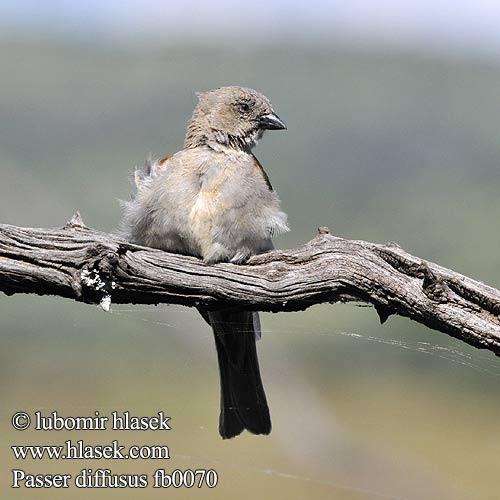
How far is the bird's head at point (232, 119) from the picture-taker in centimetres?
539

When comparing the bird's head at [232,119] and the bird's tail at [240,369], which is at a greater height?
the bird's head at [232,119]

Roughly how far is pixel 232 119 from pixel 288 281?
159cm

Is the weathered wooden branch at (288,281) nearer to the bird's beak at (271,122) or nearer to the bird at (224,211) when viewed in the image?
the bird at (224,211)

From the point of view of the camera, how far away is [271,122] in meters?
5.54

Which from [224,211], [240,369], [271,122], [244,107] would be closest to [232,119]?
[244,107]

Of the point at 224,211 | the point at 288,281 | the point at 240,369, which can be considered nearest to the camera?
the point at 288,281

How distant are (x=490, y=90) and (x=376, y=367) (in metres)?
26.5

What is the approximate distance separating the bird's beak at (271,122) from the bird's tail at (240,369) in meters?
1.17

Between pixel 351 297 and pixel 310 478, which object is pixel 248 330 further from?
pixel 310 478

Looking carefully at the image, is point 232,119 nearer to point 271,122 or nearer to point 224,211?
point 271,122

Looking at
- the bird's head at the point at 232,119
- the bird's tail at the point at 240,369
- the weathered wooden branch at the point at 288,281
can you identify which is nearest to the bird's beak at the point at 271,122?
the bird's head at the point at 232,119

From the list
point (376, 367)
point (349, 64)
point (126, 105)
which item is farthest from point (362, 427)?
point (349, 64)

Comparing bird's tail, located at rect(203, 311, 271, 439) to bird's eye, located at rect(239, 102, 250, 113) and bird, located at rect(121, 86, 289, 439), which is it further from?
bird's eye, located at rect(239, 102, 250, 113)

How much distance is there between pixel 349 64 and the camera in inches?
1449
